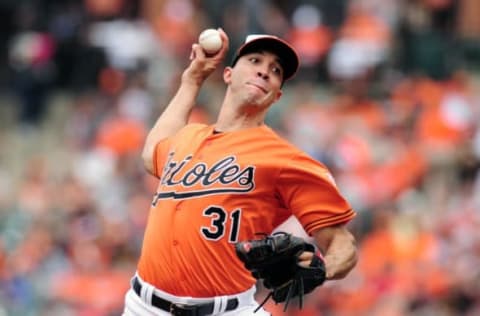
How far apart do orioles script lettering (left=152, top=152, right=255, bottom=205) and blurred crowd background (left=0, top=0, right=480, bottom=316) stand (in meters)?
3.38

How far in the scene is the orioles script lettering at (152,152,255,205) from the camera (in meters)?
6.64

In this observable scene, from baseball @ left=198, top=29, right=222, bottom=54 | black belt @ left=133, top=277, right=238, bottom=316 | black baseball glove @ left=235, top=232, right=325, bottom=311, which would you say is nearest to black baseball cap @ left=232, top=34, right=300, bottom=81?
baseball @ left=198, top=29, right=222, bottom=54

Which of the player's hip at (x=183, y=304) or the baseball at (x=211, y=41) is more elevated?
the baseball at (x=211, y=41)

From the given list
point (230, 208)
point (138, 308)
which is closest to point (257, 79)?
point (230, 208)

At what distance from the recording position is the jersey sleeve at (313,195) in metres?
6.52

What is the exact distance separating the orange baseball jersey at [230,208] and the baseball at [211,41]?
67cm

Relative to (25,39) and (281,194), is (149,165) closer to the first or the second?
(281,194)

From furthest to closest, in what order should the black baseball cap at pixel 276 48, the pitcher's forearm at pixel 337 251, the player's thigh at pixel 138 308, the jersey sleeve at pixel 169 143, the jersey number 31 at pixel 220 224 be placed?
the jersey sleeve at pixel 169 143, the black baseball cap at pixel 276 48, the player's thigh at pixel 138 308, the jersey number 31 at pixel 220 224, the pitcher's forearm at pixel 337 251

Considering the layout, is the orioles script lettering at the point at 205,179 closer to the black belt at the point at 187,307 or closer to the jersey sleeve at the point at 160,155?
the jersey sleeve at the point at 160,155

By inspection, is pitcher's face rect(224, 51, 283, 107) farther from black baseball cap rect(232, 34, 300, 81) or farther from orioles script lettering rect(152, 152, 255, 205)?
orioles script lettering rect(152, 152, 255, 205)

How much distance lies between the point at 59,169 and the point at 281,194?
381 inches

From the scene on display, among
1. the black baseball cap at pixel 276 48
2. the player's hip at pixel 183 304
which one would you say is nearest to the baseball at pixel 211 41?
the black baseball cap at pixel 276 48

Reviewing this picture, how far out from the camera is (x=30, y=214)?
48.6ft

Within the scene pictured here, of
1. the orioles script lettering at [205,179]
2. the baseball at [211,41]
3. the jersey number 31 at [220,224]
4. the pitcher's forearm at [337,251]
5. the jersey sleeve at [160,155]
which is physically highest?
the baseball at [211,41]
